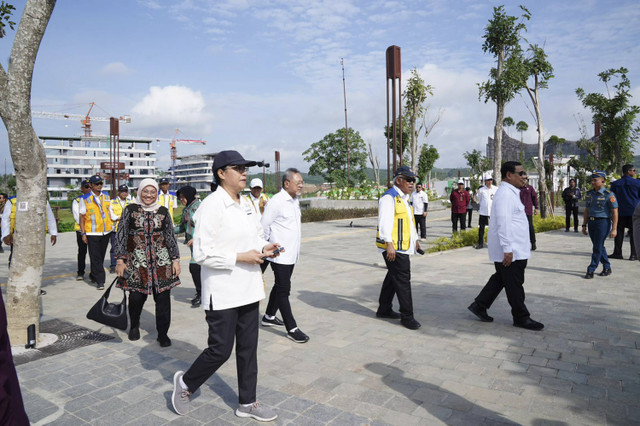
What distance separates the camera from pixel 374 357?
4.37 metres

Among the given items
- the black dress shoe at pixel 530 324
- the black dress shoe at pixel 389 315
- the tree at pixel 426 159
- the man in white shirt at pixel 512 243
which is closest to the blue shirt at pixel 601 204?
the man in white shirt at pixel 512 243

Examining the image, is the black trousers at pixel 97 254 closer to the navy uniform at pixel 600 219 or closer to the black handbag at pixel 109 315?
the black handbag at pixel 109 315

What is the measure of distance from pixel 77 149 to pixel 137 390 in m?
140

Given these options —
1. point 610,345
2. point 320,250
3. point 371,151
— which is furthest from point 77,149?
point 610,345

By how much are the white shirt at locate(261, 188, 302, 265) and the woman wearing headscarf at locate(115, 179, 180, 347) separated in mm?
1147

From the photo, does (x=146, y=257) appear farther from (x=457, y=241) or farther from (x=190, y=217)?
(x=457, y=241)

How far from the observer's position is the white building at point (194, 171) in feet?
525

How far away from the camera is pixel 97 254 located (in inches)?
314

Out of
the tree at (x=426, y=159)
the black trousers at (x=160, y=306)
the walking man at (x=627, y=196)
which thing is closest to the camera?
the black trousers at (x=160, y=306)

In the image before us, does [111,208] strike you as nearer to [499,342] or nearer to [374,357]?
[374,357]

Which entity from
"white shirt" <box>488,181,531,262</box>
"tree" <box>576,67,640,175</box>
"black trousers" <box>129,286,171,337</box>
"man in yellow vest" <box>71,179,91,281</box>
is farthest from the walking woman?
"tree" <box>576,67,640,175</box>

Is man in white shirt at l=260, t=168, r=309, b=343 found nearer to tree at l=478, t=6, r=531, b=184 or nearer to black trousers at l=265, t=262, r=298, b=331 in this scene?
black trousers at l=265, t=262, r=298, b=331

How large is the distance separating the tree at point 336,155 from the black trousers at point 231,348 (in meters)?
59.1

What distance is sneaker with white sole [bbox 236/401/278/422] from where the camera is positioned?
3156 mm
